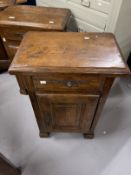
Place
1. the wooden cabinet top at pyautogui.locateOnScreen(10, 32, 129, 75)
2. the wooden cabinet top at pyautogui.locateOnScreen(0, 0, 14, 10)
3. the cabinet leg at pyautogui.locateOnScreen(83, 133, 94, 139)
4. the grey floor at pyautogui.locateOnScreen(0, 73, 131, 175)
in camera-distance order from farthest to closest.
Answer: the wooden cabinet top at pyautogui.locateOnScreen(0, 0, 14, 10), the cabinet leg at pyautogui.locateOnScreen(83, 133, 94, 139), the grey floor at pyautogui.locateOnScreen(0, 73, 131, 175), the wooden cabinet top at pyautogui.locateOnScreen(10, 32, 129, 75)

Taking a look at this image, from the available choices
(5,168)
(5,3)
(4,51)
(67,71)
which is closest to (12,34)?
(4,51)

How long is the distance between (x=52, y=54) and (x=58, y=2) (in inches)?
36.8

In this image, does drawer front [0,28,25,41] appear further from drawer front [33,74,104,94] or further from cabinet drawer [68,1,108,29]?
drawer front [33,74,104,94]

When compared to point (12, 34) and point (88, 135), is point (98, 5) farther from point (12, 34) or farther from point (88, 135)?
point (88, 135)

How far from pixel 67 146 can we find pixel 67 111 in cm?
43

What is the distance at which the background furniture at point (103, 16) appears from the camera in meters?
1.03

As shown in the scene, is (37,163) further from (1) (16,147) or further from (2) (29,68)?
(2) (29,68)

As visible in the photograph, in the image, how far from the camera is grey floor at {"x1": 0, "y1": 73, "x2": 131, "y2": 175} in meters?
1.11

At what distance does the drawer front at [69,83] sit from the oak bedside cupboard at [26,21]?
576 mm

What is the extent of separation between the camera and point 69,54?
757 mm

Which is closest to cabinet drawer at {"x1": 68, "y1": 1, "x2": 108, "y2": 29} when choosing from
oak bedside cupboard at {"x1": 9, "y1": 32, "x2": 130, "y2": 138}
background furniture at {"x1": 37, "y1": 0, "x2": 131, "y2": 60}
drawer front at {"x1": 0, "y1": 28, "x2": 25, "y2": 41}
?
background furniture at {"x1": 37, "y1": 0, "x2": 131, "y2": 60}

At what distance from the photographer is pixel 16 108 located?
4.90 feet

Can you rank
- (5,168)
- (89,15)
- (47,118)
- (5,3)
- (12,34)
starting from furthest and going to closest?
(5,3) → (12,34) → (89,15) → (47,118) → (5,168)

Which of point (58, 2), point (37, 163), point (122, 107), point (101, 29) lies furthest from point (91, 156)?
point (58, 2)
